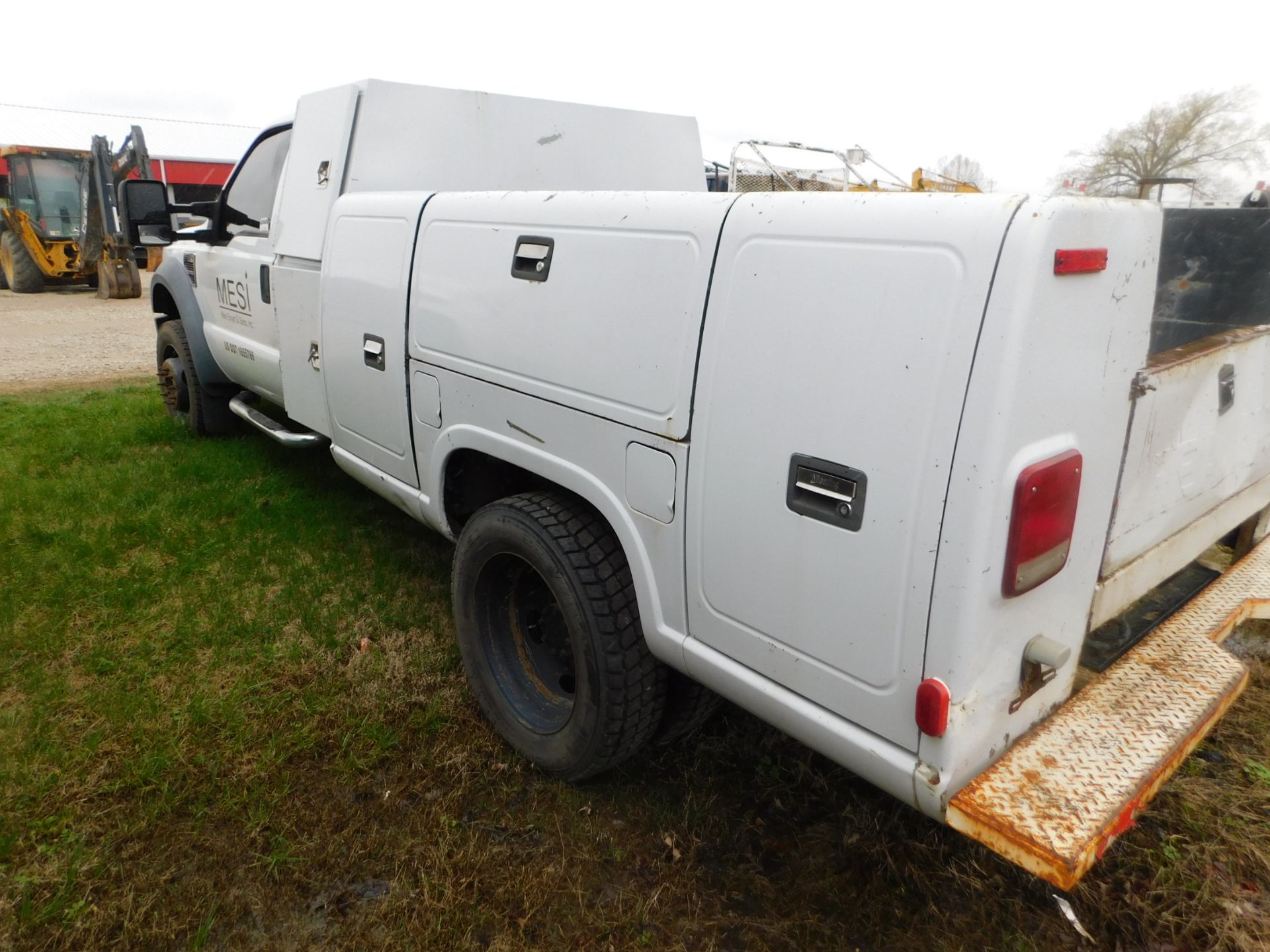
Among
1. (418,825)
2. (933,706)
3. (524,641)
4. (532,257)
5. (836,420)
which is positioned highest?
(532,257)

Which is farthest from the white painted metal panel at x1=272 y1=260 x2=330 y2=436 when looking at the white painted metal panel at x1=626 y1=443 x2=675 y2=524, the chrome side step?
the white painted metal panel at x1=626 y1=443 x2=675 y2=524

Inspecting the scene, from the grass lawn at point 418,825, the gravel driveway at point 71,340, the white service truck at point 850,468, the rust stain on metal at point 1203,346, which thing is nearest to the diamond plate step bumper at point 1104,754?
the white service truck at point 850,468

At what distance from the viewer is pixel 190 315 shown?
17.4ft

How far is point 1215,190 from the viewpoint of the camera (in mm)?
4262

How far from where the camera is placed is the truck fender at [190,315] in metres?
5.29

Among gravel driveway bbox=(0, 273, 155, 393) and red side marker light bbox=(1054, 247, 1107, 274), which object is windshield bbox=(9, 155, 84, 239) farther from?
red side marker light bbox=(1054, 247, 1107, 274)

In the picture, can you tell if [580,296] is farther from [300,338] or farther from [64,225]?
[64,225]

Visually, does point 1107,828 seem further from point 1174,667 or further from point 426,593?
point 426,593

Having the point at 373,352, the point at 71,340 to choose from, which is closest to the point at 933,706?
the point at 373,352

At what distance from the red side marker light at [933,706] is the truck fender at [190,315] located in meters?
5.05

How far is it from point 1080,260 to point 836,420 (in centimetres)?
51

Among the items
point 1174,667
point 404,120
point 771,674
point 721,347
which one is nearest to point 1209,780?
point 1174,667

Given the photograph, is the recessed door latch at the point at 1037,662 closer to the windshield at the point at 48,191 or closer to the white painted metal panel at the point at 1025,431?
the white painted metal panel at the point at 1025,431

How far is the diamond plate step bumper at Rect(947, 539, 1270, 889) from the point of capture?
5.12 ft
